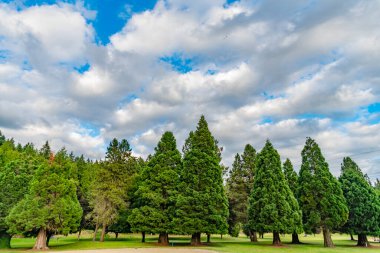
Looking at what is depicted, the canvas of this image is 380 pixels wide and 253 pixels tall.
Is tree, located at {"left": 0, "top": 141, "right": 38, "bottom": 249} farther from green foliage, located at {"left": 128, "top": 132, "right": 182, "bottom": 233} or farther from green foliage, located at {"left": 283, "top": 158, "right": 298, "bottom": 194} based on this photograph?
green foliage, located at {"left": 283, "top": 158, "right": 298, "bottom": 194}

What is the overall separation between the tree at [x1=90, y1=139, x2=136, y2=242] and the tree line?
14cm

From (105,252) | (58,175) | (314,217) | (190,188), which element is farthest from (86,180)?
(314,217)

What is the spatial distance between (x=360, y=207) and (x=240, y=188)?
16.5 meters

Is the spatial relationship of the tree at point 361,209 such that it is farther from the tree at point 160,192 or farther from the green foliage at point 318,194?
the tree at point 160,192

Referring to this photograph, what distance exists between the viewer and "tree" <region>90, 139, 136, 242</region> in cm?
3784

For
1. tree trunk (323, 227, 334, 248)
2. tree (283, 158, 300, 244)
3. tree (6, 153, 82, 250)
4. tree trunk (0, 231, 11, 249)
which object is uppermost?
tree (283, 158, 300, 244)

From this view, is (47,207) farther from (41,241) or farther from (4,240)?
(4,240)

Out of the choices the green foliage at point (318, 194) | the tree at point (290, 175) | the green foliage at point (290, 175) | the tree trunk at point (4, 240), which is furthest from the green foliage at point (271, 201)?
the tree trunk at point (4, 240)

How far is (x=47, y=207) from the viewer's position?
30.6 meters

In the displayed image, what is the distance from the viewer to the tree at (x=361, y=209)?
3816cm

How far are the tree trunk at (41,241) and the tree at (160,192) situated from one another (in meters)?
9.80

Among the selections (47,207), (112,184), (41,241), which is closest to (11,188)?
(47,207)

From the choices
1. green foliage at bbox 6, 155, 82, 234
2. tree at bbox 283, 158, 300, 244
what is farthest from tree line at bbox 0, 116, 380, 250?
tree at bbox 283, 158, 300, 244

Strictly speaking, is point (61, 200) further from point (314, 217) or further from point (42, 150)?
point (42, 150)
